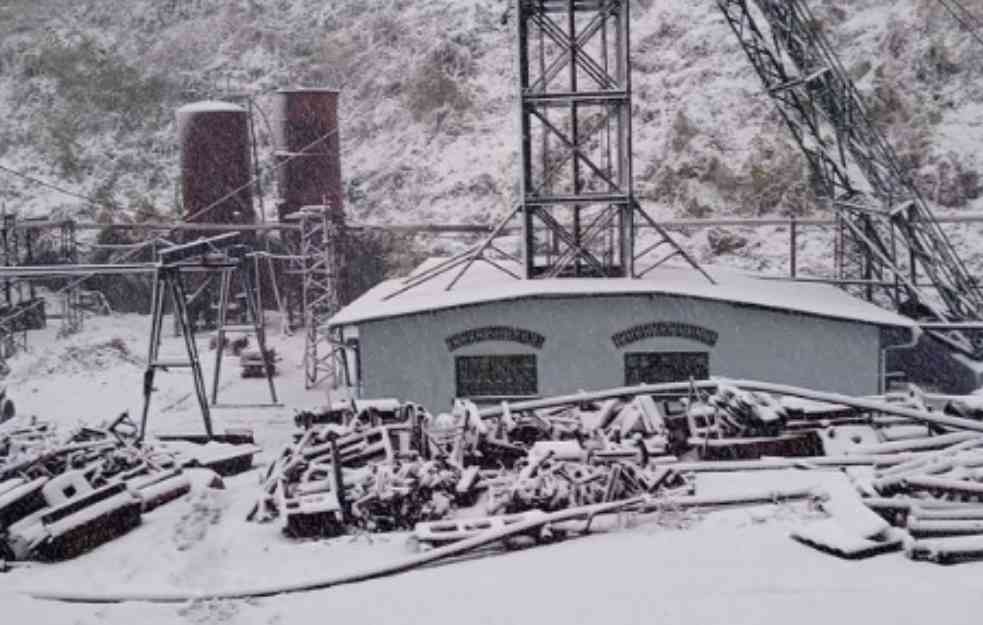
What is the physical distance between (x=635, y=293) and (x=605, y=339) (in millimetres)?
1065

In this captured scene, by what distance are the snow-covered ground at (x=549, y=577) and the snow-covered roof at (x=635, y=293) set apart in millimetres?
7465

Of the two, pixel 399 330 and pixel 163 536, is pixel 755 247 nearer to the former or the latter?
pixel 399 330

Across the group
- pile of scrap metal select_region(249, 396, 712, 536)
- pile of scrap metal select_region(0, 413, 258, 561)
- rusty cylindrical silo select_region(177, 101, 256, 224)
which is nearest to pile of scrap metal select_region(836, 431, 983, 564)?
pile of scrap metal select_region(249, 396, 712, 536)

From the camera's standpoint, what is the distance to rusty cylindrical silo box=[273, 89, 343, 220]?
30.9m

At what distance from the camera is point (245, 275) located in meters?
21.8

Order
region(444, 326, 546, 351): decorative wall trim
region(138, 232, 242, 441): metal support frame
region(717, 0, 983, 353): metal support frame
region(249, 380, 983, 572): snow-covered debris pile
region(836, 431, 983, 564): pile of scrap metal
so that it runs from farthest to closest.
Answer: region(717, 0, 983, 353): metal support frame
region(444, 326, 546, 351): decorative wall trim
region(138, 232, 242, 441): metal support frame
region(249, 380, 983, 572): snow-covered debris pile
region(836, 431, 983, 564): pile of scrap metal

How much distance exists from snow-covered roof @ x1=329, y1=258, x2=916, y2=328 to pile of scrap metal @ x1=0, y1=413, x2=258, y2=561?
5.42m

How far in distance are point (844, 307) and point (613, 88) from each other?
576cm

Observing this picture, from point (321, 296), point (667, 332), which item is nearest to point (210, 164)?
point (321, 296)

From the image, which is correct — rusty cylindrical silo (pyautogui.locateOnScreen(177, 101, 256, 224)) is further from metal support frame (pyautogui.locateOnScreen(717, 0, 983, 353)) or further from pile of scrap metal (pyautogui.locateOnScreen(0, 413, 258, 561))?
pile of scrap metal (pyautogui.locateOnScreen(0, 413, 258, 561))

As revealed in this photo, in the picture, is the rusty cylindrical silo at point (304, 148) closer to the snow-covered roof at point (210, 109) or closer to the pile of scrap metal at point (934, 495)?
the snow-covered roof at point (210, 109)

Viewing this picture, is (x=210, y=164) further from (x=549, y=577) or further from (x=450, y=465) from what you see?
(x=549, y=577)

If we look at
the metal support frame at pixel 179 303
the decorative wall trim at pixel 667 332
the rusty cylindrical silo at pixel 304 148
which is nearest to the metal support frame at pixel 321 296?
the rusty cylindrical silo at pixel 304 148

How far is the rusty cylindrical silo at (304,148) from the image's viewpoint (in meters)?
30.9
